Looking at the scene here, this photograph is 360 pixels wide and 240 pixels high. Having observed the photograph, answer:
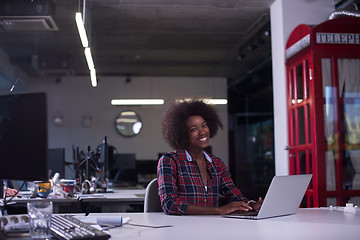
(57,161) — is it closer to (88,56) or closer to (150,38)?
(88,56)

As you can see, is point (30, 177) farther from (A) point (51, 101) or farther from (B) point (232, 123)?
(B) point (232, 123)

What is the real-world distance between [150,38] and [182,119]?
5.73 metres

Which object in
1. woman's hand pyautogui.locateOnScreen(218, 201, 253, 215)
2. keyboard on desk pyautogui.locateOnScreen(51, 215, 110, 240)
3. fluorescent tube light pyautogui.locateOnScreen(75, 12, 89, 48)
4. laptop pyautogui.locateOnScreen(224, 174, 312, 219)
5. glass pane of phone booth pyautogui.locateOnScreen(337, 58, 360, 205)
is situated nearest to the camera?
keyboard on desk pyautogui.locateOnScreen(51, 215, 110, 240)

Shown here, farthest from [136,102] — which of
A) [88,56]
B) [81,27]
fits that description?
[81,27]

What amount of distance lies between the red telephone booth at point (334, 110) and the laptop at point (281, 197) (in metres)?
2.63

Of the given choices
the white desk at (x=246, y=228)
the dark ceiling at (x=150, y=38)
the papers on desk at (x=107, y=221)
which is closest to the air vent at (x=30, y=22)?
the dark ceiling at (x=150, y=38)

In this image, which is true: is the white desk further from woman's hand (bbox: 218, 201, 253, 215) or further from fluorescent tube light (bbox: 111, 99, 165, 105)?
Result: fluorescent tube light (bbox: 111, 99, 165, 105)

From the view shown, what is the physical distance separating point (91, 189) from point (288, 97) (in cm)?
272

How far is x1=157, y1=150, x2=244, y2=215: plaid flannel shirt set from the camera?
2.44m

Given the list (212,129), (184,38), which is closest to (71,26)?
(184,38)

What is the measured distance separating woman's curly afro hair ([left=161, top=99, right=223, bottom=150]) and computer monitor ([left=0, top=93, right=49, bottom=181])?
1.31 meters

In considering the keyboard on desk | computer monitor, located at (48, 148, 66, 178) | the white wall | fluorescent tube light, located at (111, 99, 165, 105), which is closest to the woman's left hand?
the keyboard on desk

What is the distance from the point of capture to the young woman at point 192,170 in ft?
7.85

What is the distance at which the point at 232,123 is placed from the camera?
13250 millimetres
